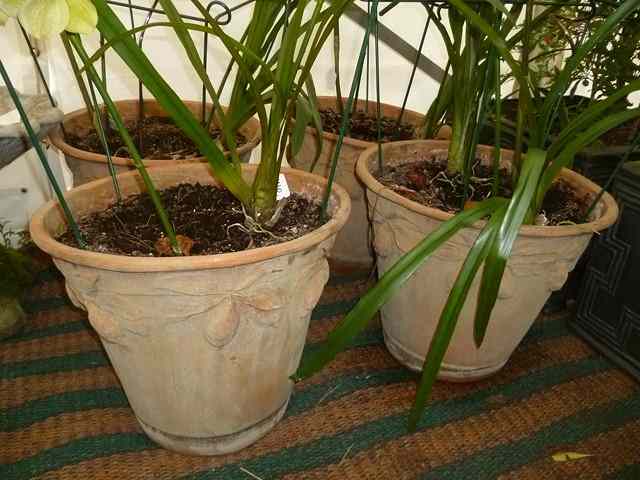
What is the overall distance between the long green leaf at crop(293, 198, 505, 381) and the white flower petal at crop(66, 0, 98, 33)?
35cm

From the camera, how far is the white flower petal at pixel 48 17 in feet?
1.21

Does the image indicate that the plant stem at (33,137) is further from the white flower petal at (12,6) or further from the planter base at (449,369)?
the planter base at (449,369)

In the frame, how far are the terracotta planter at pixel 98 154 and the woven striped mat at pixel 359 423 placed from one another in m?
0.30

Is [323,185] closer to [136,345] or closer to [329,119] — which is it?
[136,345]

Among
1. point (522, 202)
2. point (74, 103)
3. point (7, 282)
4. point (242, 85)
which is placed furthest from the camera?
point (74, 103)

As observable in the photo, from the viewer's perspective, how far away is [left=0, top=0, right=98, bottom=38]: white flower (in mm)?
367

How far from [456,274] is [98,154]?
1.97 feet

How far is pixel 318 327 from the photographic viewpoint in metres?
0.98

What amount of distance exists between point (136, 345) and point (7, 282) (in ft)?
1.59

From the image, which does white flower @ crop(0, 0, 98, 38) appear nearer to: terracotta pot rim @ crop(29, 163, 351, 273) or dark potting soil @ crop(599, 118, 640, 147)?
terracotta pot rim @ crop(29, 163, 351, 273)

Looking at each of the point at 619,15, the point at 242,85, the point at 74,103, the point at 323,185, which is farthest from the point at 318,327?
the point at 74,103

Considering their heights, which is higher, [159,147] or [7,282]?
[159,147]

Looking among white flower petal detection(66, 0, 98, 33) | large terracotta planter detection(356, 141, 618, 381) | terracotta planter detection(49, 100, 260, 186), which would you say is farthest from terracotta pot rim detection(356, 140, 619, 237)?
white flower petal detection(66, 0, 98, 33)

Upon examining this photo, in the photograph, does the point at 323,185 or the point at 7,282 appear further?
the point at 7,282
